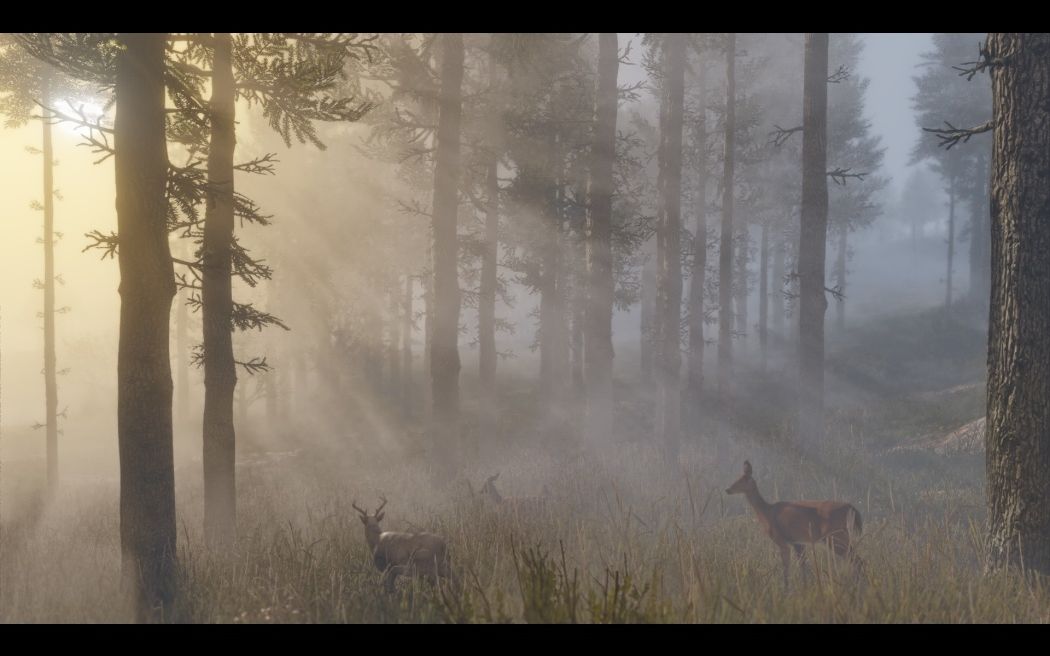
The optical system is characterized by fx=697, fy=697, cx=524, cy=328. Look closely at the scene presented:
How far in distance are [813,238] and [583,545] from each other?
987 cm

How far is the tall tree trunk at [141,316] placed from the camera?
6.07 metres

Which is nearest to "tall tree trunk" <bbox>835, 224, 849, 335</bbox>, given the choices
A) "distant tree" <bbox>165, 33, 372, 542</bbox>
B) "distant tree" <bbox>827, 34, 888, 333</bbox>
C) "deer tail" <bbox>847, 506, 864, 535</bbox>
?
"distant tree" <bbox>827, 34, 888, 333</bbox>

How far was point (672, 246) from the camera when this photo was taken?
15148mm

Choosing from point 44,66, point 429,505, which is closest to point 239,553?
point 429,505

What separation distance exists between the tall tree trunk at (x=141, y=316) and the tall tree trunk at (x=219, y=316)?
1945mm

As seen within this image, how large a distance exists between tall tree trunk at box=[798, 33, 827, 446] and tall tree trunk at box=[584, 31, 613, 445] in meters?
3.78

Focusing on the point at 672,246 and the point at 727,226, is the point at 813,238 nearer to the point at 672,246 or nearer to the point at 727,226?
the point at 672,246

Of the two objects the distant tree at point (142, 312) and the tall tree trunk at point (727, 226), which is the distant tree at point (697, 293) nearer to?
the tall tree trunk at point (727, 226)

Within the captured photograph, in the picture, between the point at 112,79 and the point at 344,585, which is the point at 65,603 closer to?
the point at 344,585

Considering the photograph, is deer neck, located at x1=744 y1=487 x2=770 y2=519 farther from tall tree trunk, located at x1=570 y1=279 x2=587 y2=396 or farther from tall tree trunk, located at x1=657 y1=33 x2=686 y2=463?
tall tree trunk, located at x1=570 y1=279 x2=587 y2=396

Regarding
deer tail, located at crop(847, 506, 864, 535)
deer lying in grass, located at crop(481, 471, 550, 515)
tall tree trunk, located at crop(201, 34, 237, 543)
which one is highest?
tall tree trunk, located at crop(201, 34, 237, 543)

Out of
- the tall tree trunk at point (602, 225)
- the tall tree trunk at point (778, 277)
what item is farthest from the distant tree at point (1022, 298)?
the tall tree trunk at point (778, 277)

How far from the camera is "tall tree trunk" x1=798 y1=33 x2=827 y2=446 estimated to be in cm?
1355

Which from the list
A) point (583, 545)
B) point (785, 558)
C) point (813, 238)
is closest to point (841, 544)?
point (785, 558)
